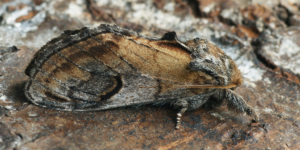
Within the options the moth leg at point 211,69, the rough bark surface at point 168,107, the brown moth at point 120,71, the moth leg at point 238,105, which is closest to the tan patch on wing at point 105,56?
the brown moth at point 120,71

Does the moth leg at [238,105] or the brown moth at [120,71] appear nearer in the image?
the brown moth at [120,71]

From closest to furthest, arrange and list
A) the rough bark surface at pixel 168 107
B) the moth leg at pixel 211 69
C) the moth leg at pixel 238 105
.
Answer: the rough bark surface at pixel 168 107 → the moth leg at pixel 211 69 → the moth leg at pixel 238 105

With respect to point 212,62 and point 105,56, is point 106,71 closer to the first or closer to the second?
point 105,56

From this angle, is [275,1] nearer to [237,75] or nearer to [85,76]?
[237,75]

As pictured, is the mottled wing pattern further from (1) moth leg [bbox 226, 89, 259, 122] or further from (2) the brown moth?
(1) moth leg [bbox 226, 89, 259, 122]

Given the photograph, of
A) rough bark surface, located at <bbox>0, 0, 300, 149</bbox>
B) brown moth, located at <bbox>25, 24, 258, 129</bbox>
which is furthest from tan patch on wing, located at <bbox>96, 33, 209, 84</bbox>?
rough bark surface, located at <bbox>0, 0, 300, 149</bbox>

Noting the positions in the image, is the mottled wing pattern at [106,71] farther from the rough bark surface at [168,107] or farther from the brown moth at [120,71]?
the rough bark surface at [168,107]
